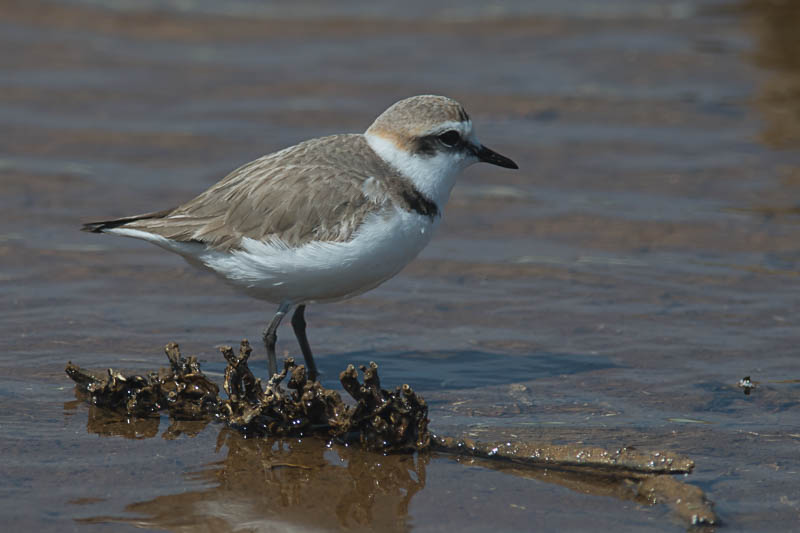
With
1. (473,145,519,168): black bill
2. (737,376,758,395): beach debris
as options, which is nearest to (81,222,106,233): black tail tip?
(473,145,519,168): black bill

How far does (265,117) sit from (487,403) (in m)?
6.19

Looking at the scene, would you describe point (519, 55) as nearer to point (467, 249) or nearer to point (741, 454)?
point (467, 249)

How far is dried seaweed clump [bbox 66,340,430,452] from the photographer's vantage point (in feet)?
18.7

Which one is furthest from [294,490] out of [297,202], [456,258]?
[456,258]

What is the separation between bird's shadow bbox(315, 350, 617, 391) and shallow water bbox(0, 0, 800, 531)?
0.08 feet

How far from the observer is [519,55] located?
541 inches

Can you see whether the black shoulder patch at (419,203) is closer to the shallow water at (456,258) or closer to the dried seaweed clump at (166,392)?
the shallow water at (456,258)

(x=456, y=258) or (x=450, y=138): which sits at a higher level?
(x=450, y=138)

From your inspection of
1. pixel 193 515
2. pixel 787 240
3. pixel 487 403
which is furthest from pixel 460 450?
pixel 787 240

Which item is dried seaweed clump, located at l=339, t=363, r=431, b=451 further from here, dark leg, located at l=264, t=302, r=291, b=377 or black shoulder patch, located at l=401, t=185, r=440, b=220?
black shoulder patch, located at l=401, t=185, r=440, b=220

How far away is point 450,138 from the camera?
22.4ft

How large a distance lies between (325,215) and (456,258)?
269cm

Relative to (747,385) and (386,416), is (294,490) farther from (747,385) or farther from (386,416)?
(747,385)

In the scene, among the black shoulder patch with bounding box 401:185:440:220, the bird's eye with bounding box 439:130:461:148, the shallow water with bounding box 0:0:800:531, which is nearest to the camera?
the shallow water with bounding box 0:0:800:531
